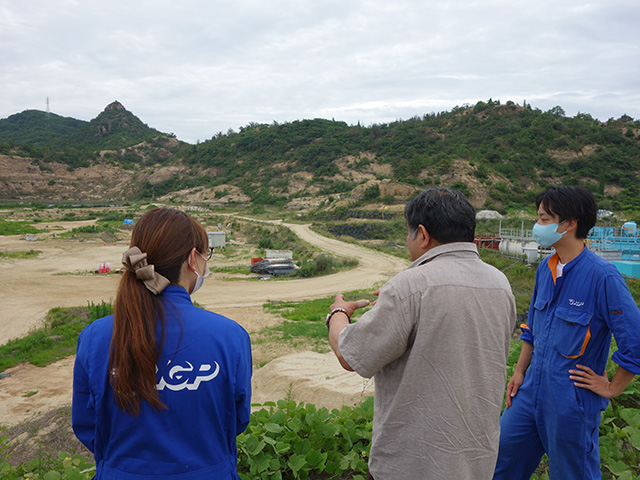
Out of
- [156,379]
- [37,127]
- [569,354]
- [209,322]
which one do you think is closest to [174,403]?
[156,379]

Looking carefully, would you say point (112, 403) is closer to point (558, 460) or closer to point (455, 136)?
point (558, 460)

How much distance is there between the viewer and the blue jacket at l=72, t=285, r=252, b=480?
141cm

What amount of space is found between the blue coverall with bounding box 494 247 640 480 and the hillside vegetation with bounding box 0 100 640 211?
44.3 metres

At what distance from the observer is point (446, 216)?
1.75 m

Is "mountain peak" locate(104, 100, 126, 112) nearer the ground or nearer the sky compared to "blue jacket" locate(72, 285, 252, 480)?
nearer the sky

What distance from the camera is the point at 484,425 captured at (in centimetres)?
167

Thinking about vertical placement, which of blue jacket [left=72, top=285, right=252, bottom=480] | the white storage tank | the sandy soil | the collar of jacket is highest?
the collar of jacket

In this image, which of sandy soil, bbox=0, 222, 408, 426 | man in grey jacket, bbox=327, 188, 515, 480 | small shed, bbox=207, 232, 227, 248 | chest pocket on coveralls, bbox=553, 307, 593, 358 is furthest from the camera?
small shed, bbox=207, 232, 227, 248

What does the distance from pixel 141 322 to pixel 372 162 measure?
238 ft

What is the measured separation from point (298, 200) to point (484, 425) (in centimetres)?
5967

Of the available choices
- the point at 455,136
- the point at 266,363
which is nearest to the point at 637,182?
the point at 455,136

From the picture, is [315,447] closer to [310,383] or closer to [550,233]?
[550,233]

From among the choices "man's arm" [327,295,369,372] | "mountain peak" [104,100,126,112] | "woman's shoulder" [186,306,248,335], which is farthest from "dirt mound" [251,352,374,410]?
"mountain peak" [104,100,126,112]

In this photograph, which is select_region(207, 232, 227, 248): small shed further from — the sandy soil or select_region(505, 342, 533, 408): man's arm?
select_region(505, 342, 533, 408): man's arm
